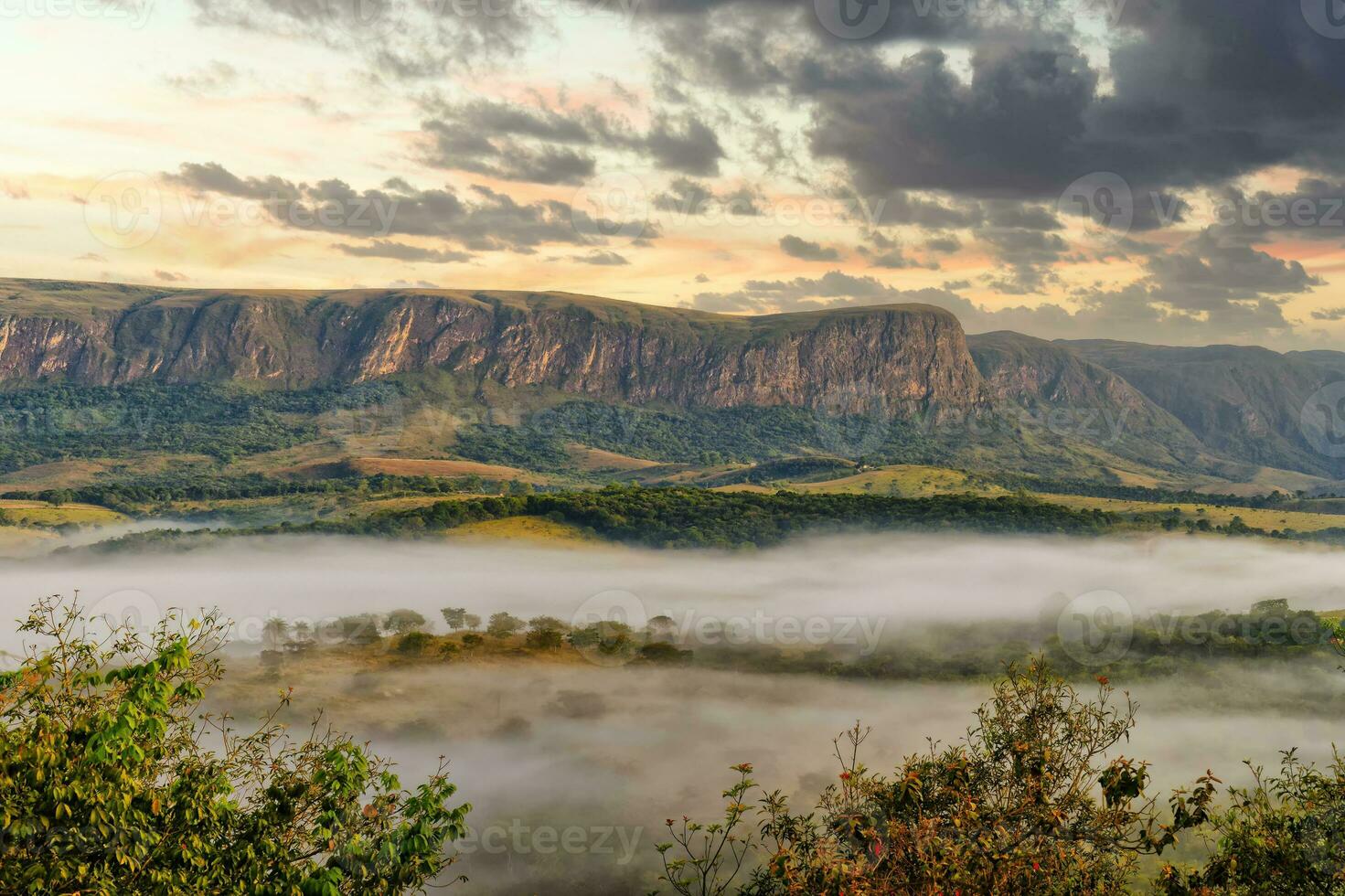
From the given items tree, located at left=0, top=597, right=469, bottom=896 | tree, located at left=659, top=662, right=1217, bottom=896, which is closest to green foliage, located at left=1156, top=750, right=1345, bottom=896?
tree, located at left=659, top=662, right=1217, bottom=896

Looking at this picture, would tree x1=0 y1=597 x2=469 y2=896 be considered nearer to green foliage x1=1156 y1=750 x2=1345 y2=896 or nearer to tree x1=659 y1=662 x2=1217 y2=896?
tree x1=659 y1=662 x2=1217 y2=896

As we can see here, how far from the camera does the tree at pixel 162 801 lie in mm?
21672

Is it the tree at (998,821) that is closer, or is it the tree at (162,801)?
the tree at (162,801)

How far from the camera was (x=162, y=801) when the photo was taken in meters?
23.7

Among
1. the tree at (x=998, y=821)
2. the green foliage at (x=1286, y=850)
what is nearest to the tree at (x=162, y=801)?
the tree at (x=998, y=821)

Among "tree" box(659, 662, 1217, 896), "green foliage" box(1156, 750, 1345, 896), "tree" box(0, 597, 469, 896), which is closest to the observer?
"tree" box(0, 597, 469, 896)

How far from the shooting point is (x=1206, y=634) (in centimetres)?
18700

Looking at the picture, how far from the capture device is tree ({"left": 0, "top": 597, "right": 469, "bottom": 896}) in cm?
2167

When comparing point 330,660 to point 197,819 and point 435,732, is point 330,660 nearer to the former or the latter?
point 435,732

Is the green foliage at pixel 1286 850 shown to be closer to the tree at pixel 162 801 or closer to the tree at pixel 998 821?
the tree at pixel 998 821

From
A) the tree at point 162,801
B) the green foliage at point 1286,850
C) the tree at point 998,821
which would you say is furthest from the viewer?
the green foliage at point 1286,850

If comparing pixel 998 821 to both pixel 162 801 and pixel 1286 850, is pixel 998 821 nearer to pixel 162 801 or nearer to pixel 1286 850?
pixel 1286 850

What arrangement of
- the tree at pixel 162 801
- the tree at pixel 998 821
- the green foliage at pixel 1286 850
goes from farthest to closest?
the green foliage at pixel 1286 850
the tree at pixel 998 821
the tree at pixel 162 801

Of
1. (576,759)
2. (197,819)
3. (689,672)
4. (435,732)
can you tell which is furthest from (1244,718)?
(197,819)
